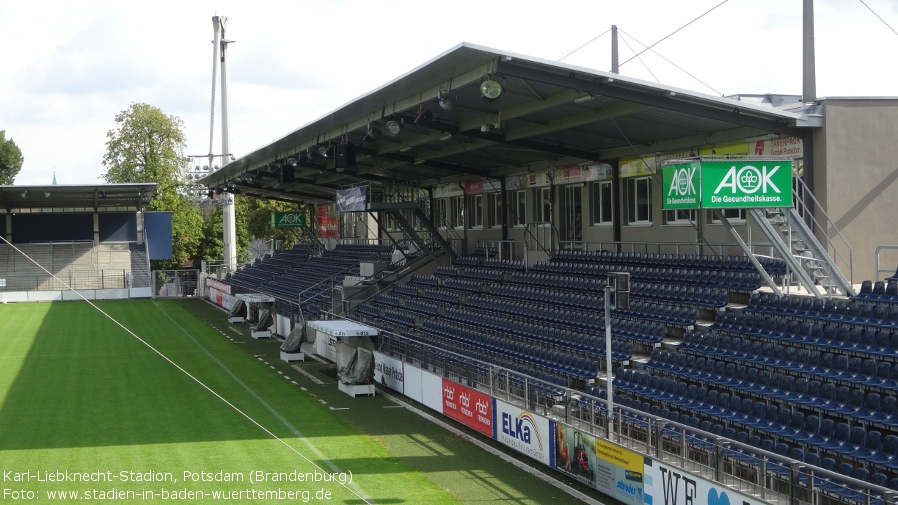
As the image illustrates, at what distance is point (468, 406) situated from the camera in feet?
61.9

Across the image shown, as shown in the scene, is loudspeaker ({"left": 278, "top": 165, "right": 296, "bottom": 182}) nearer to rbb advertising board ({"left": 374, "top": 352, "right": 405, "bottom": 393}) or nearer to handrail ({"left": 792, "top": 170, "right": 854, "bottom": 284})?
rbb advertising board ({"left": 374, "top": 352, "right": 405, "bottom": 393})

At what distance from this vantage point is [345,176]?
1580 inches

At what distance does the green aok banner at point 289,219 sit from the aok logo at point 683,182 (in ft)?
124

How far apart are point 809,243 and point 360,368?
37.8 ft

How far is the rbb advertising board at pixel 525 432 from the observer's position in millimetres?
15641

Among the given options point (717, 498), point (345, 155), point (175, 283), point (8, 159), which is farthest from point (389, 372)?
point (8, 159)

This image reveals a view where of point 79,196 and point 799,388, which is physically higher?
point 79,196

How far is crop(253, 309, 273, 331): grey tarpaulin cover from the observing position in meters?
35.2

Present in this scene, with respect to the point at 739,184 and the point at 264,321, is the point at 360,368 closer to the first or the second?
the point at 739,184

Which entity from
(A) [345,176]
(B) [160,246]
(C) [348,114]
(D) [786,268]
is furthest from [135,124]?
(D) [786,268]

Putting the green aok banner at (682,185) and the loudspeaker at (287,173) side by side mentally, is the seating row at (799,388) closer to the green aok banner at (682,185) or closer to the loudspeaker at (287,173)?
the green aok banner at (682,185)

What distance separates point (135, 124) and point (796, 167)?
209 ft

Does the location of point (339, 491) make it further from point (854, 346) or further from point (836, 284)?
A: point (836, 284)

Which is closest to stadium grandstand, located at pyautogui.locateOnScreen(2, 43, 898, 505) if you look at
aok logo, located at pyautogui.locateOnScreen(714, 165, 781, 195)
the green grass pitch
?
aok logo, located at pyautogui.locateOnScreen(714, 165, 781, 195)
